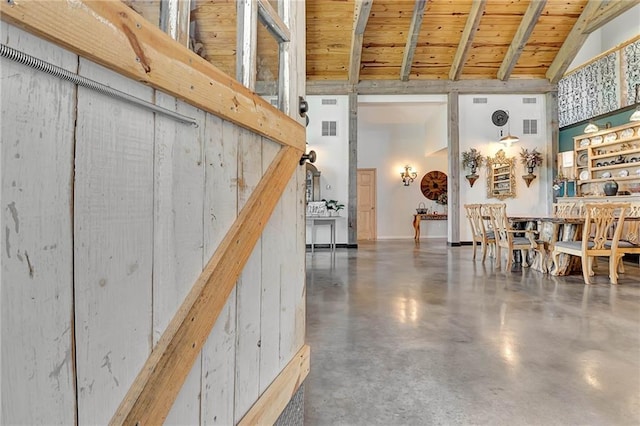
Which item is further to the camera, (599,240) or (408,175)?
(408,175)

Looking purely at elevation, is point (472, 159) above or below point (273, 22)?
above

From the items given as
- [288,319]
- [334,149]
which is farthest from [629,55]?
[288,319]

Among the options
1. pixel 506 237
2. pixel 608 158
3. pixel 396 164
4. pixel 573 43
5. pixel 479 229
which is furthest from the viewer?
pixel 396 164

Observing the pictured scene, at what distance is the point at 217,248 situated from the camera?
861 mm

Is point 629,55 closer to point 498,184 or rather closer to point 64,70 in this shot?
point 498,184

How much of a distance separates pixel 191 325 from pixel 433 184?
11.3 metres

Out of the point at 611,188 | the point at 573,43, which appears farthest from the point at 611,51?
the point at 611,188

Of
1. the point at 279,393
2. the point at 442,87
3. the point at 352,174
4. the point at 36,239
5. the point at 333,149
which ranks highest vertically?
the point at 442,87

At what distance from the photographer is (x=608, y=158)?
24.5 feet

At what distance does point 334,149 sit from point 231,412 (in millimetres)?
7393

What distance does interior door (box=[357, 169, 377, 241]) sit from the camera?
11.3 m

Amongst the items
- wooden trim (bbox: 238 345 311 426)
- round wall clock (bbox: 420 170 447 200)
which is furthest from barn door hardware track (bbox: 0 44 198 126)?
round wall clock (bbox: 420 170 447 200)

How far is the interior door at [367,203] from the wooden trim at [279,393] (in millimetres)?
9956

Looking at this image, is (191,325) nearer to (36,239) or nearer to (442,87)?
(36,239)
